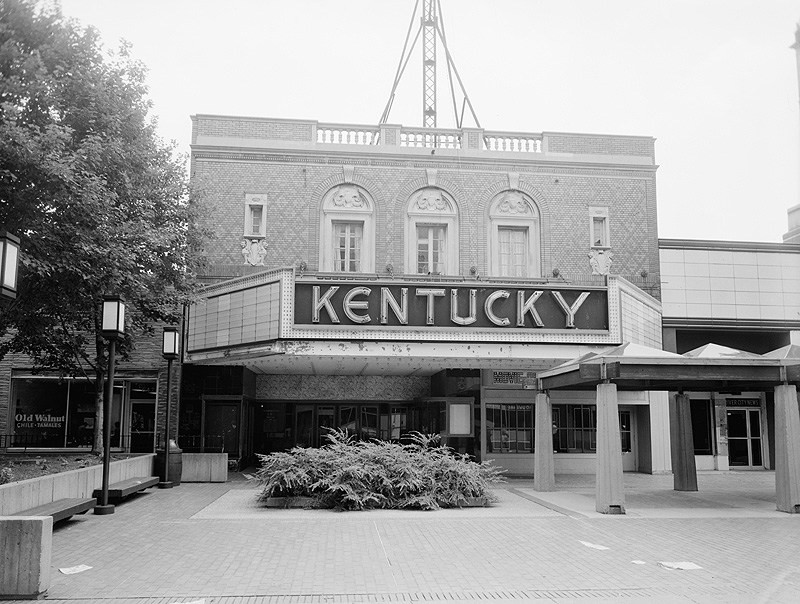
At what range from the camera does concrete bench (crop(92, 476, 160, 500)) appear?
46.6ft

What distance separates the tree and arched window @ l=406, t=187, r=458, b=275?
806 cm

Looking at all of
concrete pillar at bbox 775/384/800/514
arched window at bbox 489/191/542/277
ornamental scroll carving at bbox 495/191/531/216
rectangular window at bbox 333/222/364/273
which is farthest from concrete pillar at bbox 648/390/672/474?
rectangular window at bbox 333/222/364/273

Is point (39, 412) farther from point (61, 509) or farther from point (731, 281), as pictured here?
point (731, 281)

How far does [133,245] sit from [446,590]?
36.7 ft

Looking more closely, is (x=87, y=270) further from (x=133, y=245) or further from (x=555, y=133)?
(x=555, y=133)

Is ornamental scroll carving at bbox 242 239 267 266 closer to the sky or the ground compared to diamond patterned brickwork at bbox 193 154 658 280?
closer to the ground

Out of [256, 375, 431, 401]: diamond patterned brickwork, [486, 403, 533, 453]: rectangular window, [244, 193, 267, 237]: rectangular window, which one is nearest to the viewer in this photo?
[486, 403, 533, 453]: rectangular window

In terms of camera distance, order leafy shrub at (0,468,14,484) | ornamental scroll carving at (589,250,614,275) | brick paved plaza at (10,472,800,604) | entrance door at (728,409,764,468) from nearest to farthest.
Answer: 1. brick paved plaza at (10,472,800,604)
2. leafy shrub at (0,468,14,484)
3. ornamental scroll carving at (589,250,614,275)
4. entrance door at (728,409,764,468)

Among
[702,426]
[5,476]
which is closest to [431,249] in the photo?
[702,426]

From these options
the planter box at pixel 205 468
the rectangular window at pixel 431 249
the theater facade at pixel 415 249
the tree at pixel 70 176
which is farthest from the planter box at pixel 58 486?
the rectangular window at pixel 431 249

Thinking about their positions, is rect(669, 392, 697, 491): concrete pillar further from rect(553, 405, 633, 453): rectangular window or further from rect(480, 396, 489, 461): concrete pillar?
rect(480, 396, 489, 461): concrete pillar

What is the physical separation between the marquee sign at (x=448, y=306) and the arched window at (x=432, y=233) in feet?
13.6

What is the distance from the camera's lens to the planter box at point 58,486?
11.0 metres

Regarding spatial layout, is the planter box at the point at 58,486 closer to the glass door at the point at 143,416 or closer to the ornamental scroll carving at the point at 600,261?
the glass door at the point at 143,416
